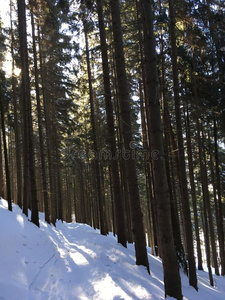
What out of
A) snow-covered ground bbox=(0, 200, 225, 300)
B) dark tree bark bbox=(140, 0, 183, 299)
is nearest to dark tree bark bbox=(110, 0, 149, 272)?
snow-covered ground bbox=(0, 200, 225, 300)

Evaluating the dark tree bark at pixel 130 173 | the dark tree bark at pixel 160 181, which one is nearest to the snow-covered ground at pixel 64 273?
the dark tree bark at pixel 130 173

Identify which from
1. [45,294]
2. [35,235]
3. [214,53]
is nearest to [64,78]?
[214,53]

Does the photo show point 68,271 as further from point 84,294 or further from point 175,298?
point 175,298

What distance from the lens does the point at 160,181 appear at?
4.75m

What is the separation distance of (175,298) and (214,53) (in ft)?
31.7

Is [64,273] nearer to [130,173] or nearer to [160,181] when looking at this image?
[130,173]

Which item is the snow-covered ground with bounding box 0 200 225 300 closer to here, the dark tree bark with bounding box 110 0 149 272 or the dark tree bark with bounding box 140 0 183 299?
the dark tree bark with bounding box 110 0 149 272

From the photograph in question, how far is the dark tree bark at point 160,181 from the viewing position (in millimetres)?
4676

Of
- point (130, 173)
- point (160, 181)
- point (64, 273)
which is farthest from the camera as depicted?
point (130, 173)

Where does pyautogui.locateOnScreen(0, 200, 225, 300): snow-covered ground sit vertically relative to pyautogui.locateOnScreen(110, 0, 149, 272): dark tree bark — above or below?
below

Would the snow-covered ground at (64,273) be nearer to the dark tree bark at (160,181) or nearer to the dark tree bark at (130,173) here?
the dark tree bark at (130,173)

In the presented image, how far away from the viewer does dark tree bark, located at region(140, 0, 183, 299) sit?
468cm

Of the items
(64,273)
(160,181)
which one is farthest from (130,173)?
(64,273)

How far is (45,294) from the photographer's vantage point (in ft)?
16.3
